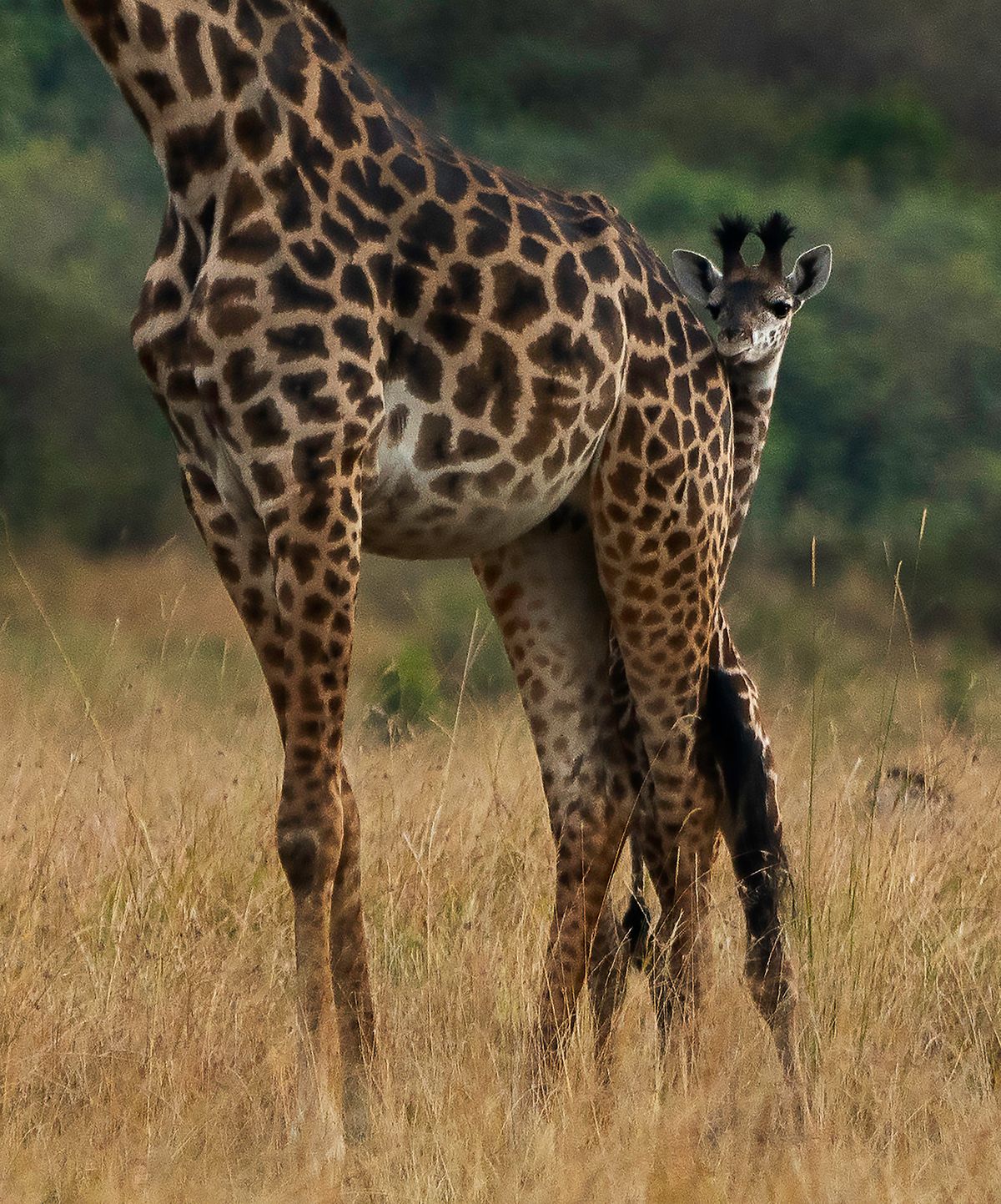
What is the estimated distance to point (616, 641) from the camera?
15.4 ft

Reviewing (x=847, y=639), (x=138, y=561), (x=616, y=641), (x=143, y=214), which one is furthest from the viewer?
(x=143, y=214)

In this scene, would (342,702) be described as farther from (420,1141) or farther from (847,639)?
(847,639)

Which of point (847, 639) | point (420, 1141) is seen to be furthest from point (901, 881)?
point (847, 639)

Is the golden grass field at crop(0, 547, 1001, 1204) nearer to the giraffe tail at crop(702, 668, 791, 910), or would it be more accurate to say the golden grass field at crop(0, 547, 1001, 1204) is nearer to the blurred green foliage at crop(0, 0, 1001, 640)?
the giraffe tail at crop(702, 668, 791, 910)

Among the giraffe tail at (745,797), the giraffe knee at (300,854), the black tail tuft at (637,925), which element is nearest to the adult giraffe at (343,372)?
the giraffe knee at (300,854)

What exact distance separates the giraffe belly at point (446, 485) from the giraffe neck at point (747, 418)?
921 mm

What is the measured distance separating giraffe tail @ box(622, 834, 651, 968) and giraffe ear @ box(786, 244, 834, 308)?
1711 millimetres

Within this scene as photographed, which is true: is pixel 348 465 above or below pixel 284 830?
above

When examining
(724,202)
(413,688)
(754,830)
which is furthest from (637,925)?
(724,202)

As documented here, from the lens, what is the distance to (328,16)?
3939 millimetres

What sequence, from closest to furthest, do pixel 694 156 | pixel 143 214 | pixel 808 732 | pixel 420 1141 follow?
pixel 420 1141 < pixel 808 732 < pixel 143 214 < pixel 694 156

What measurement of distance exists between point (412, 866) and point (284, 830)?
77.1 inches

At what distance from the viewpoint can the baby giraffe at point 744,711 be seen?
14.6 ft

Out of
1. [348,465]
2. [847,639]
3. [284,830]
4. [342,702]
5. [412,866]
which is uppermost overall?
[348,465]
